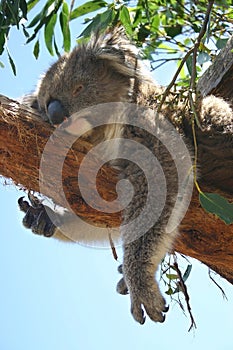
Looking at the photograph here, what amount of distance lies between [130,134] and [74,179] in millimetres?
404

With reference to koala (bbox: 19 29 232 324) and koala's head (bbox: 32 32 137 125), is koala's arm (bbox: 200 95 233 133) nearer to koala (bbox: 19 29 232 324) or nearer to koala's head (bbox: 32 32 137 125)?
koala (bbox: 19 29 232 324)

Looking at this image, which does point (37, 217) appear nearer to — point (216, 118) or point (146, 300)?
point (146, 300)

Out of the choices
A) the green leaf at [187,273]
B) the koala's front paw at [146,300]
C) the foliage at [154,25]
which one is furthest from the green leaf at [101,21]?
the green leaf at [187,273]

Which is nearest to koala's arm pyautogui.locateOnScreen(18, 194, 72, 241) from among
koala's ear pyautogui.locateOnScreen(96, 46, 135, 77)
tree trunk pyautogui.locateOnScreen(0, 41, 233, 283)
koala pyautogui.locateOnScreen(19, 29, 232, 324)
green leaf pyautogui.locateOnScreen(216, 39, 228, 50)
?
koala pyautogui.locateOnScreen(19, 29, 232, 324)

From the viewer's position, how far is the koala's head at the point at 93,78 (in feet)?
9.88

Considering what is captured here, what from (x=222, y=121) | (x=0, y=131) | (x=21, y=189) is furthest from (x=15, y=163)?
(x=222, y=121)

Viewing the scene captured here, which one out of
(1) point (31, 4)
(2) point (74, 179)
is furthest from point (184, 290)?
(1) point (31, 4)

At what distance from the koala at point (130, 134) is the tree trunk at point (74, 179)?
0.30ft

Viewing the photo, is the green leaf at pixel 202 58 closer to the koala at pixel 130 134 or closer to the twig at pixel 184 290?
the koala at pixel 130 134

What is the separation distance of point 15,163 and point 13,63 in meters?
0.46

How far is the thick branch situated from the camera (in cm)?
254

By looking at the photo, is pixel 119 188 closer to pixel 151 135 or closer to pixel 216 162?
pixel 151 135

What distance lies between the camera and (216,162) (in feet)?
9.29

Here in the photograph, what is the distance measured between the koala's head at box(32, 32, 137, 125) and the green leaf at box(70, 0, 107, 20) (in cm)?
17
